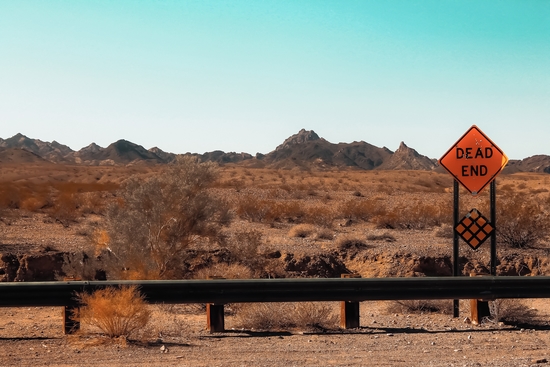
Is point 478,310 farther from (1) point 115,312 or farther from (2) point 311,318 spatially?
(1) point 115,312

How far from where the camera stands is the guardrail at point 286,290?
9.78 metres

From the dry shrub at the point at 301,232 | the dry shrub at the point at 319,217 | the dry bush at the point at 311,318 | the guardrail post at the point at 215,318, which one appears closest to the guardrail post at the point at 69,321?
the guardrail post at the point at 215,318

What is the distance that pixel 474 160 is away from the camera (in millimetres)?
12281

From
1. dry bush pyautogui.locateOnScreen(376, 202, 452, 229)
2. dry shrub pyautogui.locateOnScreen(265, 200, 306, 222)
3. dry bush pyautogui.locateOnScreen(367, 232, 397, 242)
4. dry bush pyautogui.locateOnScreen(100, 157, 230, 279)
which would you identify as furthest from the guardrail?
dry shrub pyautogui.locateOnScreen(265, 200, 306, 222)

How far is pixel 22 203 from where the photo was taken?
33.6m

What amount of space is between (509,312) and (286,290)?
4.02 m

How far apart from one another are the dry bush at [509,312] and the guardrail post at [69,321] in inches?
273

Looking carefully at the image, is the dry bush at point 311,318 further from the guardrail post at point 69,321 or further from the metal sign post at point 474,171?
the guardrail post at point 69,321

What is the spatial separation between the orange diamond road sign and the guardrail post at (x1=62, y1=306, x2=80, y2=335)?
719cm

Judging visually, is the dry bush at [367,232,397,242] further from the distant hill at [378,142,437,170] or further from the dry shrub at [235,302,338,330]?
the distant hill at [378,142,437,170]

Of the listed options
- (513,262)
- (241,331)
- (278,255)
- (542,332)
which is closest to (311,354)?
(241,331)

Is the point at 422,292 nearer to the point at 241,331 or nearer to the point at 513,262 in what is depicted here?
the point at 241,331

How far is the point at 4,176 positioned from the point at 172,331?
267 feet

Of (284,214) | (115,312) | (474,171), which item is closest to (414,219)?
(284,214)
